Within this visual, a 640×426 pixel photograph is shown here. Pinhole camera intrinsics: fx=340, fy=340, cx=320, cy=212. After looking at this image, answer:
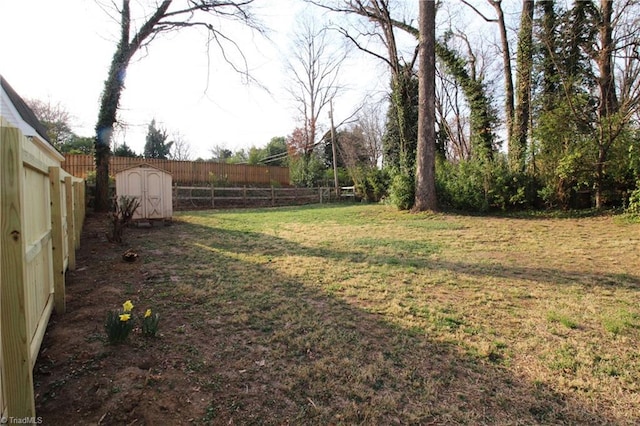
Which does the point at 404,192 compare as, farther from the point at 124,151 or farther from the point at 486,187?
the point at 124,151

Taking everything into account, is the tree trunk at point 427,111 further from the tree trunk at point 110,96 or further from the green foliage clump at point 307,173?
the green foliage clump at point 307,173

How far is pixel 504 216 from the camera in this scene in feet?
34.6

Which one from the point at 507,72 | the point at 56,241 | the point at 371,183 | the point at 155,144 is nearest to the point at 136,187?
the point at 56,241

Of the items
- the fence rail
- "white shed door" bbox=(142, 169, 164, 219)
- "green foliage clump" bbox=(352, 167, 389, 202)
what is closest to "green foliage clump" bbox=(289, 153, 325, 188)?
the fence rail

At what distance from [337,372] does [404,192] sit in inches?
416

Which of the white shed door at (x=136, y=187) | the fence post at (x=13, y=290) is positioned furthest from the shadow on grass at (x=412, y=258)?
the fence post at (x=13, y=290)

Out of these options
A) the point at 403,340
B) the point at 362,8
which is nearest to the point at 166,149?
the point at 362,8

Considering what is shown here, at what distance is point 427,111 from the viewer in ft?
36.6

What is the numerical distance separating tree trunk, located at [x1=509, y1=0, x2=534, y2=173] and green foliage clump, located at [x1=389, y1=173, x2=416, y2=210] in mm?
3379

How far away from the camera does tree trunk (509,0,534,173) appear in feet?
38.2

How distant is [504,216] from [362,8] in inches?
421

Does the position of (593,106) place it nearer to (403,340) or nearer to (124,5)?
(403,340)

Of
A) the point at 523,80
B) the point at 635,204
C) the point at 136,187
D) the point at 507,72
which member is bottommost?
the point at 635,204

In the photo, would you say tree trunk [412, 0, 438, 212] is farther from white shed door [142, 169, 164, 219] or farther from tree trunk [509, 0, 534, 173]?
white shed door [142, 169, 164, 219]
